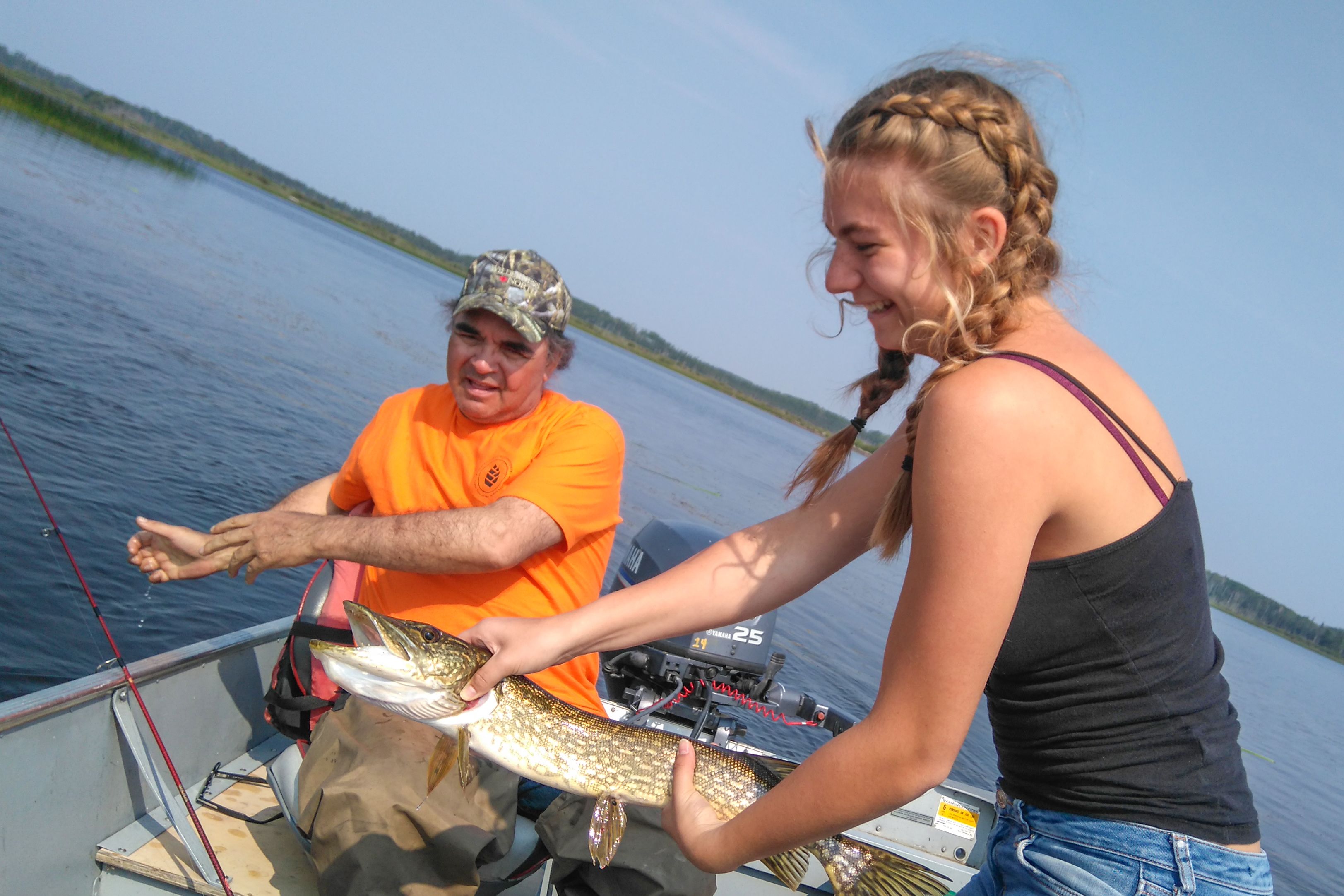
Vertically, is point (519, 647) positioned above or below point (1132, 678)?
below

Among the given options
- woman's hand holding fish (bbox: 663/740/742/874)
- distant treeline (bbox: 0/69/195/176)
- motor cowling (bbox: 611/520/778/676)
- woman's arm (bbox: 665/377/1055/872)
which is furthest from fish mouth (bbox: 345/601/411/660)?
distant treeline (bbox: 0/69/195/176)

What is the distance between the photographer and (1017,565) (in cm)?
136

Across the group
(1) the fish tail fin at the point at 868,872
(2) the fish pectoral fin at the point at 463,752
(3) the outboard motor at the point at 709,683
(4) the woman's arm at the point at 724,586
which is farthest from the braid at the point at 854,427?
(3) the outboard motor at the point at 709,683

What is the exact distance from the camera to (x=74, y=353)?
11.4 m

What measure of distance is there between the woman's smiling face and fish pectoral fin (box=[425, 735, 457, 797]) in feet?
5.38

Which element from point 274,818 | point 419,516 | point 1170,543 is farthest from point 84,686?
point 1170,543

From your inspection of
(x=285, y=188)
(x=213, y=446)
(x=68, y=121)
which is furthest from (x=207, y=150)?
(x=213, y=446)

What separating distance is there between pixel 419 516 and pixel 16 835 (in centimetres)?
157

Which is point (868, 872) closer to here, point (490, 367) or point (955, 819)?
point (490, 367)

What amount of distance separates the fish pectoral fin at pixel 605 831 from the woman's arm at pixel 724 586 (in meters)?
0.52

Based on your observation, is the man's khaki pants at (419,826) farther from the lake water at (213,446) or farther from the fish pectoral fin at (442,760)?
the lake water at (213,446)

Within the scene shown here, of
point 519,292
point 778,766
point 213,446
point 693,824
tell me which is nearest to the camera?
point 693,824

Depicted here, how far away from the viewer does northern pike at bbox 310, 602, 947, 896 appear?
2305mm

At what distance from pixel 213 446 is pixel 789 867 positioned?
9.78m
